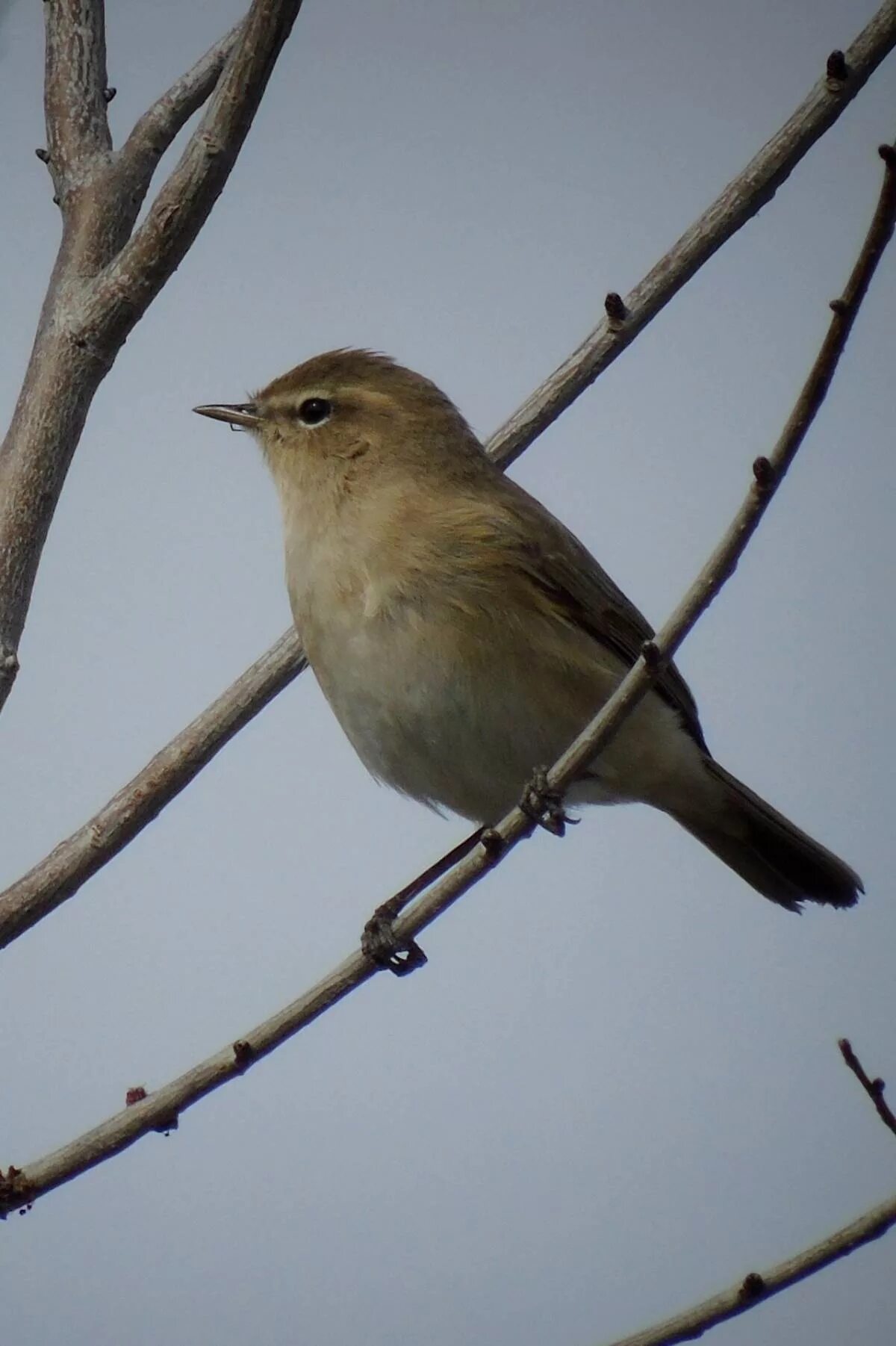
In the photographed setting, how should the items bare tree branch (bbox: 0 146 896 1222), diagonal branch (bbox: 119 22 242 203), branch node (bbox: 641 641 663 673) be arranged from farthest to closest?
Result: diagonal branch (bbox: 119 22 242 203)
branch node (bbox: 641 641 663 673)
bare tree branch (bbox: 0 146 896 1222)

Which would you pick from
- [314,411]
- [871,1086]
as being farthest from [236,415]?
[871,1086]

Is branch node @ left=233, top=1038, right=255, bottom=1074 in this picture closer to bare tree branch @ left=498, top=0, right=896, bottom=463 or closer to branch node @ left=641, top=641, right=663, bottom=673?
branch node @ left=641, top=641, right=663, bottom=673

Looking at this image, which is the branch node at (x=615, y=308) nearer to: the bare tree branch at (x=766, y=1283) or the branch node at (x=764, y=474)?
the branch node at (x=764, y=474)

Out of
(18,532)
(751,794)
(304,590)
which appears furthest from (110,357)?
(751,794)

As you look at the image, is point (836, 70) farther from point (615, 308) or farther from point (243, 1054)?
point (243, 1054)

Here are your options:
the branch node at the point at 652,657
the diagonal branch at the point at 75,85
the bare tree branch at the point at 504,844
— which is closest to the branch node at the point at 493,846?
the bare tree branch at the point at 504,844

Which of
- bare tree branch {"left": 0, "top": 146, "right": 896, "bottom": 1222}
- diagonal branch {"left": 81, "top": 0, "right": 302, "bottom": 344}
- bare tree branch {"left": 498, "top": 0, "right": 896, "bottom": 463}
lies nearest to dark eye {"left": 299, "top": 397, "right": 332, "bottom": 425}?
bare tree branch {"left": 498, "top": 0, "right": 896, "bottom": 463}
